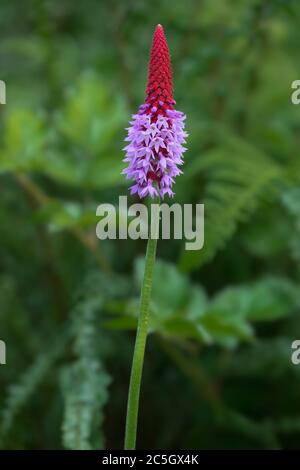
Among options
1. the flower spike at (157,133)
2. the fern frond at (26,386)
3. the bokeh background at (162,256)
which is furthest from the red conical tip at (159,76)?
the fern frond at (26,386)

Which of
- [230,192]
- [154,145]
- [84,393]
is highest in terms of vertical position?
[230,192]

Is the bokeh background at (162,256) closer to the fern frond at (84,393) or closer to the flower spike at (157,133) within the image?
the fern frond at (84,393)

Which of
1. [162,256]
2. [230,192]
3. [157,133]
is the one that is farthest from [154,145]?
[162,256]

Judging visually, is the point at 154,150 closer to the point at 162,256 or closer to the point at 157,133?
the point at 157,133

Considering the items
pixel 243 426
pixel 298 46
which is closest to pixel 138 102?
pixel 298 46

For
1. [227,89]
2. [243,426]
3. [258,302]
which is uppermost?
[227,89]
